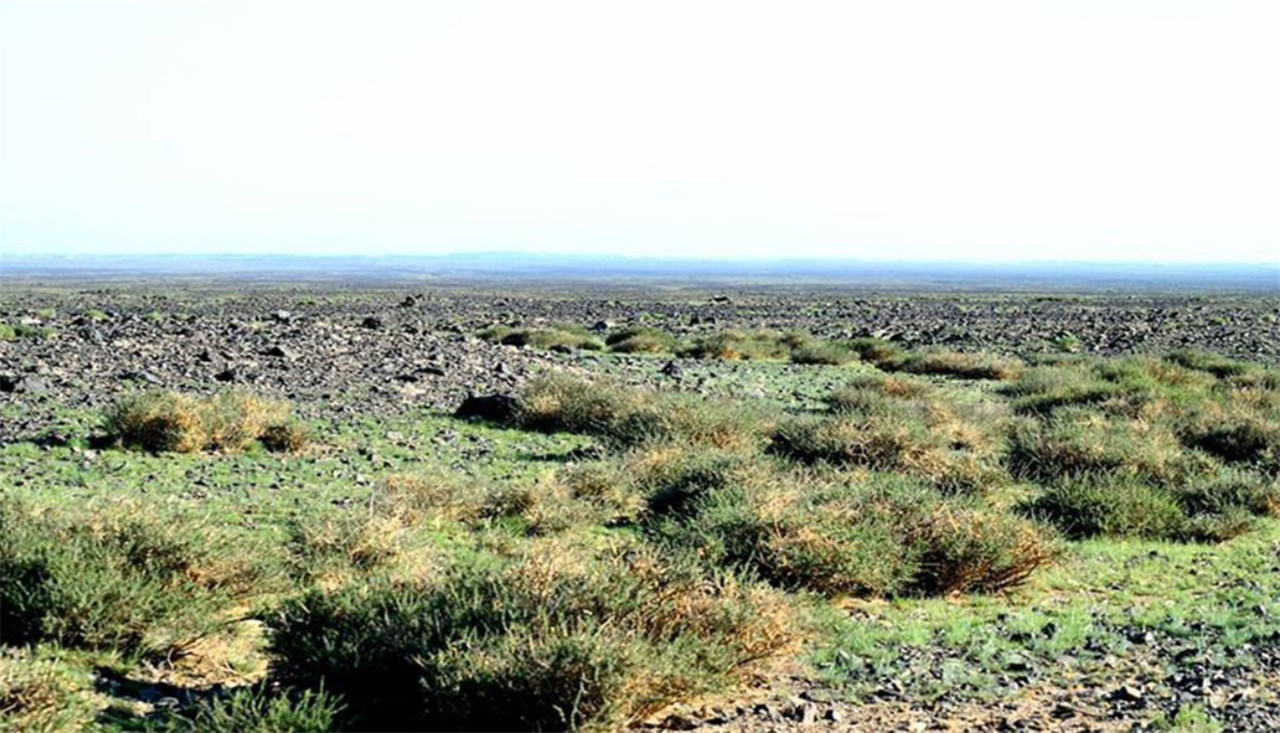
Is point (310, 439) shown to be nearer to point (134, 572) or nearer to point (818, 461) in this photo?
point (818, 461)

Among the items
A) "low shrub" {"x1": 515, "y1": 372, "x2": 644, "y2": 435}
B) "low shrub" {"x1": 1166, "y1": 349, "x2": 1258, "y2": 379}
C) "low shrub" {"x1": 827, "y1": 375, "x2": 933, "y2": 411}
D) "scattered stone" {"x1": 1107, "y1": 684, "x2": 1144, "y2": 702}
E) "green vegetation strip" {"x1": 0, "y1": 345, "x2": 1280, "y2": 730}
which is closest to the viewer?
"green vegetation strip" {"x1": 0, "y1": 345, "x2": 1280, "y2": 730}

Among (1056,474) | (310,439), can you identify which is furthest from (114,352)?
(1056,474)

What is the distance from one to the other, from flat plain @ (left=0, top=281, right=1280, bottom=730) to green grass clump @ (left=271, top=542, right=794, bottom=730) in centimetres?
2

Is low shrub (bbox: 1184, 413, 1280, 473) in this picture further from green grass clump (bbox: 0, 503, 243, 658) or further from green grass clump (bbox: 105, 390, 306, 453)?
green grass clump (bbox: 0, 503, 243, 658)

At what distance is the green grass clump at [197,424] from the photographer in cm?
1359

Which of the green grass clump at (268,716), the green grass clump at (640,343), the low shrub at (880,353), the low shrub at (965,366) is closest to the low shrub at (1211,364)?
the low shrub at (965,366)

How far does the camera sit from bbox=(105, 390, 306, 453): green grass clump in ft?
44.6

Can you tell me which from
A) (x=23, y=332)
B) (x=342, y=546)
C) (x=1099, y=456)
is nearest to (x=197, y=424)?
(x=342, y=546)

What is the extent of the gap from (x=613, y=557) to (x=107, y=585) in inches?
110

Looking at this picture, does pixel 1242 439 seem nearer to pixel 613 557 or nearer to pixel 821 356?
pixel 613 557

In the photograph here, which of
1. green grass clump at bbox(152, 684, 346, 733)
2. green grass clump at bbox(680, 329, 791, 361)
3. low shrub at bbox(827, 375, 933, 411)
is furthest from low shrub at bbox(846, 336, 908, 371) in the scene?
green grass clump at bbox(152, 684, 346, 733)

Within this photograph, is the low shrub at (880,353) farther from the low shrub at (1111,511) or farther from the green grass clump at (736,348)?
the low shrub at (1111,511)

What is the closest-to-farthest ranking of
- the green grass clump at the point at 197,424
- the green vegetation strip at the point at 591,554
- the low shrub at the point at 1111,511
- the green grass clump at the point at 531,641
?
the green grass clump at the point at 531,641 < the green vegetation strip at the point at 591,554 < the low shrub at the point at 1111,511 < the green grass clump at the point at 197,424

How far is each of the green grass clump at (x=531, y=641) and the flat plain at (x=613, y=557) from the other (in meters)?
0.02
